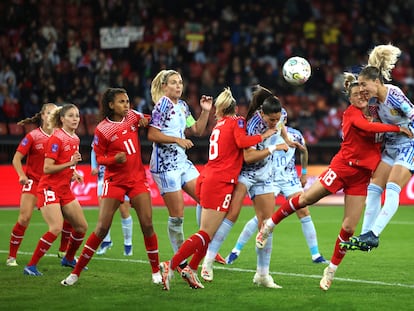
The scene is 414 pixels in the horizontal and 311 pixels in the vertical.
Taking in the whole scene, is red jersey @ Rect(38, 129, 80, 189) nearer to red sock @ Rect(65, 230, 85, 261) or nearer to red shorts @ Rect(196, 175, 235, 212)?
red sock @ Rect(65, 230, 85, 261)

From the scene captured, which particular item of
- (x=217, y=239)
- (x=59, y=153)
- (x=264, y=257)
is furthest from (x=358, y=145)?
(x=59, y=153)

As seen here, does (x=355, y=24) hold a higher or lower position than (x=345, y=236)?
higher

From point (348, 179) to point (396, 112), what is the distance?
34.5 inches

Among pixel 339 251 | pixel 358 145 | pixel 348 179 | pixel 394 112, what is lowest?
pixel 339 251

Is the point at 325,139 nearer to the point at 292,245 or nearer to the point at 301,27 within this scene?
the point at 301,27

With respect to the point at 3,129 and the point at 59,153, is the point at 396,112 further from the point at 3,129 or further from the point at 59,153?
the point at 3,129

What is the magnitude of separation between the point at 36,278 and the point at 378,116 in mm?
4315

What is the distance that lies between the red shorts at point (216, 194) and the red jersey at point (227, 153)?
6 centimetres

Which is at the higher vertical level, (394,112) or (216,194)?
(394,112)

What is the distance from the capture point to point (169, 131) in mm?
10227

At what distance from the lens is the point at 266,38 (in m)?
26.0

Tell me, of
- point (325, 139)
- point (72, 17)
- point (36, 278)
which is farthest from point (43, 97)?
point (36, 278)

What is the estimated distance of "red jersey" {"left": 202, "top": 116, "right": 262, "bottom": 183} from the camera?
29.8ft

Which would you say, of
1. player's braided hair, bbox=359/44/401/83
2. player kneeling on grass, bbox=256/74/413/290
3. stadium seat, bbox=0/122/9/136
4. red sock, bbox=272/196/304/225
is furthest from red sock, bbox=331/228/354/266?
stadium seat, bbox=0/122/9/136
